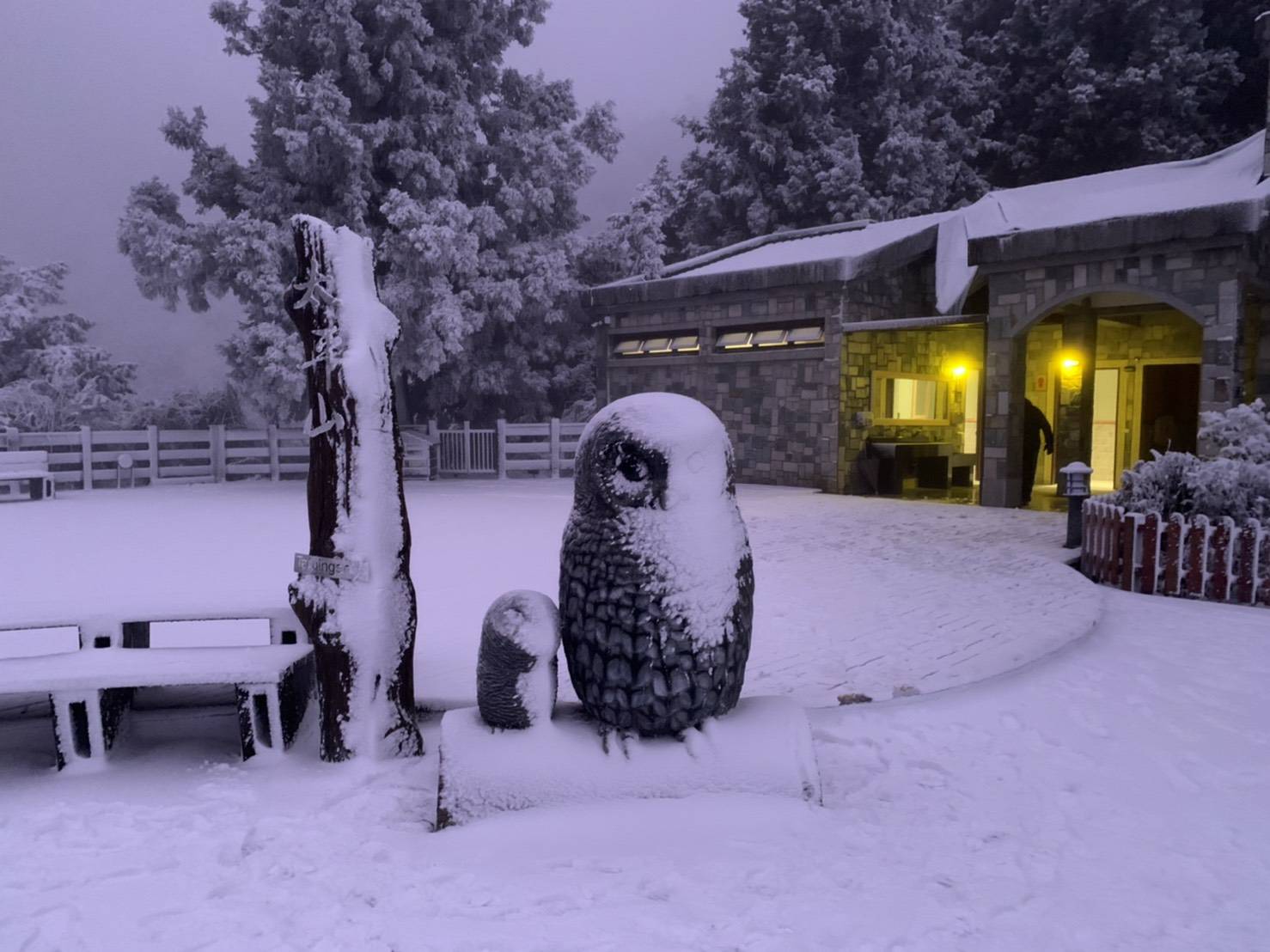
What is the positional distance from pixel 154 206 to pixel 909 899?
18144 mm

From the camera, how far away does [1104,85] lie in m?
22.2

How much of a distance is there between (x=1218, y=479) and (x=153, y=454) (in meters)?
17.8

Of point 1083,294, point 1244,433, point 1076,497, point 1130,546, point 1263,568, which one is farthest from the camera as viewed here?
point 1083,294

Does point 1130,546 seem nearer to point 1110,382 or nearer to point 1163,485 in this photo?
point 1163,485

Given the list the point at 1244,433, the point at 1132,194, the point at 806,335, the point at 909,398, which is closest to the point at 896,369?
the point at 909,398

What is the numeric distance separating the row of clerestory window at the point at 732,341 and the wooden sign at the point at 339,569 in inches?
498

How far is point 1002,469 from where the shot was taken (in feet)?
40.2

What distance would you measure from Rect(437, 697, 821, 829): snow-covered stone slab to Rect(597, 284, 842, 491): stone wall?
12.2 m

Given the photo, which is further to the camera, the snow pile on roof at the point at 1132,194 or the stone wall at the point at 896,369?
the stone wall at the point at 896,369

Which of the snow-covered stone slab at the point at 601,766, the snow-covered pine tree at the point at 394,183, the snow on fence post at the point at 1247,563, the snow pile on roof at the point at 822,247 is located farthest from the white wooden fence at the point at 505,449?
the snow-covered stone slab at the point at 601,766

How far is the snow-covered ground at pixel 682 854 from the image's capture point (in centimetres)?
229

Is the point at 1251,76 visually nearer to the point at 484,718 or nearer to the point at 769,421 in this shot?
the point at 769,421

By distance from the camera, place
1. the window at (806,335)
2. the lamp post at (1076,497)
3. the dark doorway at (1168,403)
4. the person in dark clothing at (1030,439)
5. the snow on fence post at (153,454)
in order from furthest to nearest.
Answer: the snow on fence post at (153,454) < the dark doorway at (1168,403) < the window at (806,335) < the person in dark clothing at (1030,439) < the lamp post at (1076,497)

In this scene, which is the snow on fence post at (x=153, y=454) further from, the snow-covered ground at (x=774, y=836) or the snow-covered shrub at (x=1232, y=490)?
the snow-covered shrub at (x=1232, y=490)
